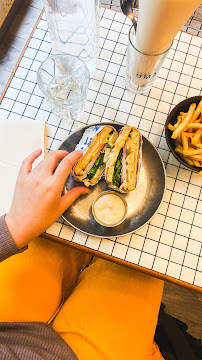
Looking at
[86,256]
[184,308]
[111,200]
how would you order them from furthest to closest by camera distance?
[184,308]
[86,256]
[111,200]

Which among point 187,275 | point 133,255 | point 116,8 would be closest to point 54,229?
point 133,255

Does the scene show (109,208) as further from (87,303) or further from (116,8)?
(116,8)

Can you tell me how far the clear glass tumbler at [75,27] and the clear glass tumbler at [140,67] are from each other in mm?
178

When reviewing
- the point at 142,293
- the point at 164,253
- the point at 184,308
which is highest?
the point at 164,253

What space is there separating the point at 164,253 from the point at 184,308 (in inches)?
34.9

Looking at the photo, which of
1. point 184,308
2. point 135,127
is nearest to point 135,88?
point 135,127

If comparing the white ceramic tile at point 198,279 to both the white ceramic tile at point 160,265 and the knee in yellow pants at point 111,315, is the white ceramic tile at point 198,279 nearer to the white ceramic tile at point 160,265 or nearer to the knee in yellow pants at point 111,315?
the white ceramic tile at point 160,265

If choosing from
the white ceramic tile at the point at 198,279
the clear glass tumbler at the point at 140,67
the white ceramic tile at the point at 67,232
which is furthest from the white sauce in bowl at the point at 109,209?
the clear glass tumbler at the point at 140,67

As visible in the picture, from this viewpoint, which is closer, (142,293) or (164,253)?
(164,253)

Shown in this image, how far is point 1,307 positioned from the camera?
49.9 inches

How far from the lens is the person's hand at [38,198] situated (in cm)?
104

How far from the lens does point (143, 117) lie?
4.40ft

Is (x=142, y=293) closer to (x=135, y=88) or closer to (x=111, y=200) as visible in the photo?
(x=111, y=200)

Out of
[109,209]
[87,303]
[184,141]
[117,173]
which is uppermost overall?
[184,141]
